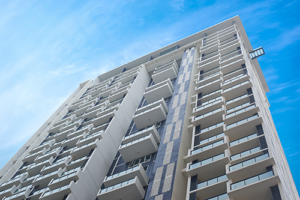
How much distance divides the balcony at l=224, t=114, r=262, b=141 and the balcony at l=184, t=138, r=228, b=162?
146 cm

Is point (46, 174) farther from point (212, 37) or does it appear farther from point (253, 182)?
point (212, 37)

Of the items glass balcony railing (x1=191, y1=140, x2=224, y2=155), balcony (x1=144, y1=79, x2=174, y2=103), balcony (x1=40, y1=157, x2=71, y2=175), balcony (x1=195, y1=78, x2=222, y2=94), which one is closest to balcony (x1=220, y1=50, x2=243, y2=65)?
balcony (x1=195, y1=78, x2=222, y2=94)

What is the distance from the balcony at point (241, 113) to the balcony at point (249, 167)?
7405mm

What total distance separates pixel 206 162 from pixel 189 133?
8.63 meters

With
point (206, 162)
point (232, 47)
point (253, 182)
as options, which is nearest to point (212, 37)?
point (232, 47)

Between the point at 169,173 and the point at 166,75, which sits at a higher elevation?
the point at 166,75

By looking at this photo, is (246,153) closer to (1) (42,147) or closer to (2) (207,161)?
(2) (207,161)

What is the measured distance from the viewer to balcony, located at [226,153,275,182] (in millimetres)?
22500

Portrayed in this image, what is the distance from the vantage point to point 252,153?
80.0ft

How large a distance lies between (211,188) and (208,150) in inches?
185

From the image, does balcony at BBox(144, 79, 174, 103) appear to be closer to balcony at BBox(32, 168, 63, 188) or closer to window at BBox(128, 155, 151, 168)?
window at BBox(128, 155, 151, 168)

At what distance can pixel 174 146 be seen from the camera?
30953 mm

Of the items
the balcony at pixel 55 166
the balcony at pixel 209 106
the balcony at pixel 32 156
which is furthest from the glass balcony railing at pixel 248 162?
→ the balcony at pixel 32 156

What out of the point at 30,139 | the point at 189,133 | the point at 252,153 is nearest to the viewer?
the point at 252,153
